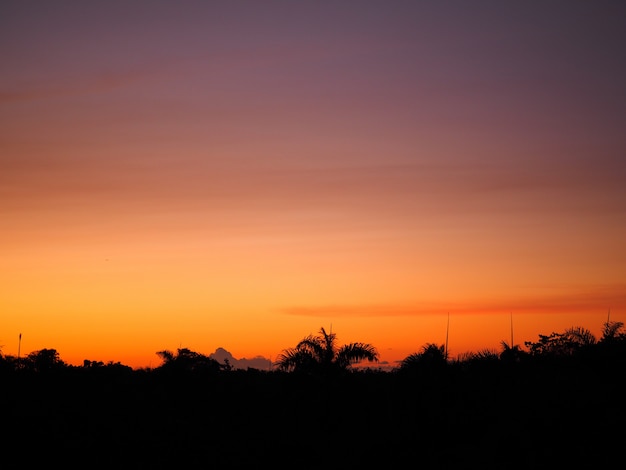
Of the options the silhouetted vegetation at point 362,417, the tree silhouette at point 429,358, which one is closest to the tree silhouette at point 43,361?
the silhouetted vegetation at point 362,417

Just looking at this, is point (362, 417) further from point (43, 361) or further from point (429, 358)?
point (43, 361)

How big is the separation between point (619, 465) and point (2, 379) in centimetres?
4205

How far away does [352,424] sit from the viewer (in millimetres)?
38500

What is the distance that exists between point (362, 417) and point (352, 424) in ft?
3.40

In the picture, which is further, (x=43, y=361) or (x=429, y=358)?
(x=43, y=361)

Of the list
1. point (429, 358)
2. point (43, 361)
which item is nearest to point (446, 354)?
point (429, 358)

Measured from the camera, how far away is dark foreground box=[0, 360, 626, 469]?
31.8 metres

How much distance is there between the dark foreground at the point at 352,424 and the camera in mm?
31750

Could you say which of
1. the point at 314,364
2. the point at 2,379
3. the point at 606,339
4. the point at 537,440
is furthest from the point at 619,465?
the point at 2,379

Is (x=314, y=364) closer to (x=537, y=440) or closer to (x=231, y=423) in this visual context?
(x=231, y=423)

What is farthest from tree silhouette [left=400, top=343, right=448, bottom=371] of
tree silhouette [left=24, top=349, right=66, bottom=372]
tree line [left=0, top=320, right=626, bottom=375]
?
tree silhouette [left=24, top=349, right=66, bottom=372]

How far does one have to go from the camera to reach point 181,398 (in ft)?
159

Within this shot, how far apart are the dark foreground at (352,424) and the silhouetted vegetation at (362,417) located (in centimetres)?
8

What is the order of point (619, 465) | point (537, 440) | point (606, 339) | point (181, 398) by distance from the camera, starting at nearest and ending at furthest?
point (619, 465), point (537, 440), point (606, 339), point (181, 398)
